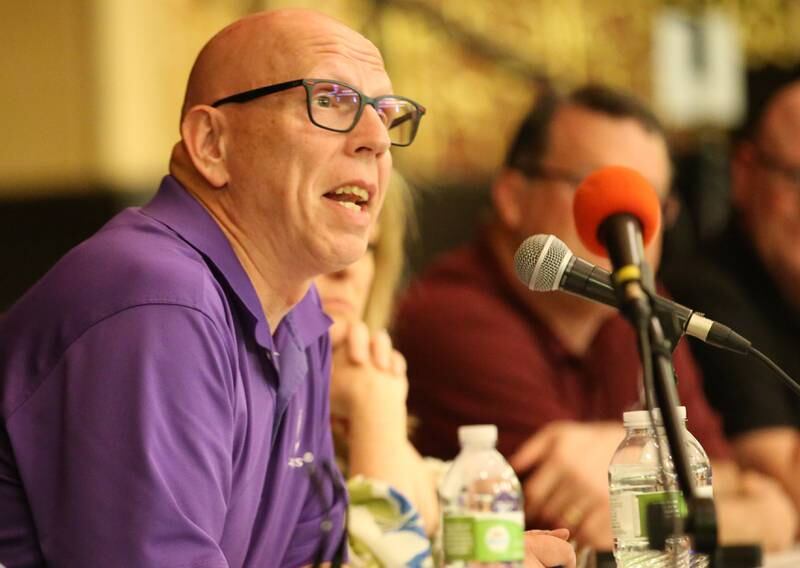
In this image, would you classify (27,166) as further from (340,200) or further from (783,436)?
(340,200)

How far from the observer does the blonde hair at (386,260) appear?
2385 mm

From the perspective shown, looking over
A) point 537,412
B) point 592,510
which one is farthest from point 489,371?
point 592,510

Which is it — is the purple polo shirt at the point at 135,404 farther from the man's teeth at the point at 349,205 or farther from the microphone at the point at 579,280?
the microphone at the point at 579,280

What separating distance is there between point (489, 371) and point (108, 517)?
1296mm

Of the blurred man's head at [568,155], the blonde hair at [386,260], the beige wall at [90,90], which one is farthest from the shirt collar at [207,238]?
the beige wall at [90,90]

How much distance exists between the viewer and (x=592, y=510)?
7.66ft

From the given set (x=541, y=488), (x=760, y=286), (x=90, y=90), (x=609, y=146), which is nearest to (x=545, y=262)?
(x=541, y=488)

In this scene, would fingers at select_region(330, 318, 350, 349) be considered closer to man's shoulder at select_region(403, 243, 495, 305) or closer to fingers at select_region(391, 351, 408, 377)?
fingers at select_region(391, 351, 408, 377)

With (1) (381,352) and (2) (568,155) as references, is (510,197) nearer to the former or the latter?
(2) (568,155)

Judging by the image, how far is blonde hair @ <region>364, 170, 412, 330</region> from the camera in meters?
2.38

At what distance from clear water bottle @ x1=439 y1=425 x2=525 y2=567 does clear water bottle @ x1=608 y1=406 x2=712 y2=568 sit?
0.19 meters

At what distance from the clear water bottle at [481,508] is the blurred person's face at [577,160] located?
1.09 m

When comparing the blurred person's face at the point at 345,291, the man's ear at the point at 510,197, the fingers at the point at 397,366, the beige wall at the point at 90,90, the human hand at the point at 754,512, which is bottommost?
the human hand at the point at 754,512

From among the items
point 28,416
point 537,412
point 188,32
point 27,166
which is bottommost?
point 537,412
